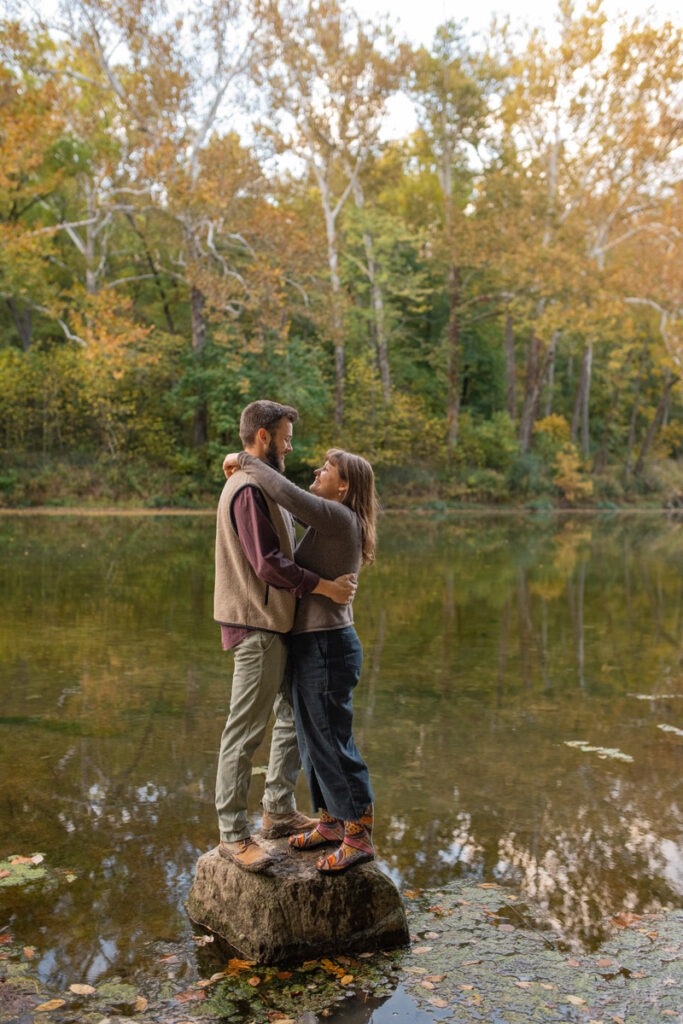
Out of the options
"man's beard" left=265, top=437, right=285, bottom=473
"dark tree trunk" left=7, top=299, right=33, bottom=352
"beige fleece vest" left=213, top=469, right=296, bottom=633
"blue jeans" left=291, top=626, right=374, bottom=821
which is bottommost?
"blue jeans" left=291, top=626, right=374, bottom=821

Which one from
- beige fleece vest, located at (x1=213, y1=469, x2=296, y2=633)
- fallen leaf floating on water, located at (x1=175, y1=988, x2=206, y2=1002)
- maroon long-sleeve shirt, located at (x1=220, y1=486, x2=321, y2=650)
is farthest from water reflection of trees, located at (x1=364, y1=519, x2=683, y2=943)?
maroon long-sleeve shirt, located at (x1=220, y1=486, x2=321, y2=650)

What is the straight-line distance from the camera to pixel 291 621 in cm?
378

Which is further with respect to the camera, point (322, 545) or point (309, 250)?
point (309, 250)

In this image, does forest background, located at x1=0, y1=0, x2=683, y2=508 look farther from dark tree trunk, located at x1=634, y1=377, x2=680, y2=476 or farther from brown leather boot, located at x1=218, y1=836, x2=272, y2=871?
brown leather boot, located at x1=218, y1=836, x2=272, y2=871

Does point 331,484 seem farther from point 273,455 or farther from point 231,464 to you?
point 231,464

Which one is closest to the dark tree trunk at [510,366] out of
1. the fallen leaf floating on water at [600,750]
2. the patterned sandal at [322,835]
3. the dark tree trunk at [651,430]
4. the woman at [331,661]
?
the dark tree trunk at [651,430]

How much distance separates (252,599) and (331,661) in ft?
1.41

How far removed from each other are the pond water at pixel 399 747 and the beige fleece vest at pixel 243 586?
1.34m

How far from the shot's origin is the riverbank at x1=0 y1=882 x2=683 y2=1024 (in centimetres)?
315

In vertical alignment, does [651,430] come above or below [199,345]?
below

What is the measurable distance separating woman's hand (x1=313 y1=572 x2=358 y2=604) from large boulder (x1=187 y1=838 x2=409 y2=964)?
44.1 inches

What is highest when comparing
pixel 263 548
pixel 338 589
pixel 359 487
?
pixel 359 487

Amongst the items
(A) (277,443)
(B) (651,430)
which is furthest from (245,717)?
(B) (651,430)

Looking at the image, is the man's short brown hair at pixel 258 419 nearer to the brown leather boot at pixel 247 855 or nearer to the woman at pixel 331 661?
the woman at pixel 331 661
